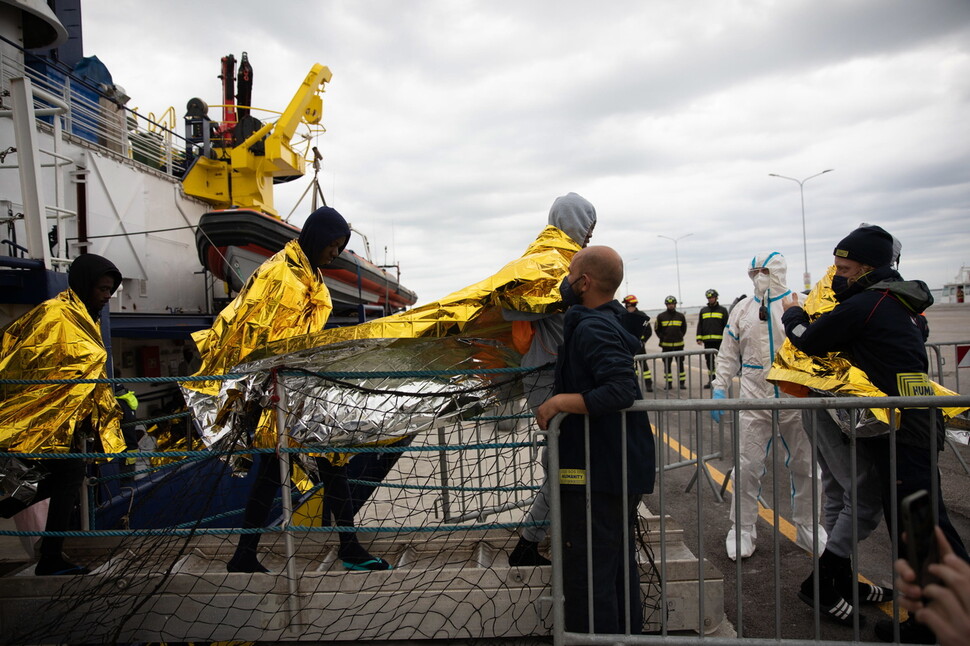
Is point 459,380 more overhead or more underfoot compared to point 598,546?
more overhead

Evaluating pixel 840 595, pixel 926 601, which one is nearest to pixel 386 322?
pixel 926 601

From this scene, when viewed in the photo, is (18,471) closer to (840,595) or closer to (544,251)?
(544,251)

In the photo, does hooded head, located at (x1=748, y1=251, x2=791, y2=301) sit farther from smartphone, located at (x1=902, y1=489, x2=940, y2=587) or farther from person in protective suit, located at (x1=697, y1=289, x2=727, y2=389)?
person in protective suit, located at (x1=697, y1=289, x2=727, y2=389)

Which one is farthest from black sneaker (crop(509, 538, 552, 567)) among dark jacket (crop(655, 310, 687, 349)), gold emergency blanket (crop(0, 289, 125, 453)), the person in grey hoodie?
dark jacket (crop(655, 310, 687, 349))

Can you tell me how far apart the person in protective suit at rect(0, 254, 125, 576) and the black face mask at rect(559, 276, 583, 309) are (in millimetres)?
2434

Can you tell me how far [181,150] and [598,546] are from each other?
412 inches

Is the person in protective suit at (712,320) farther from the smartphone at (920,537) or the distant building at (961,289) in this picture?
the distant building at (961,289)

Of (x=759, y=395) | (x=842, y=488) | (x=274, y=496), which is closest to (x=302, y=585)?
(x=274, y=496)

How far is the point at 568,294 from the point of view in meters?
2.36

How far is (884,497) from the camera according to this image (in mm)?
2641

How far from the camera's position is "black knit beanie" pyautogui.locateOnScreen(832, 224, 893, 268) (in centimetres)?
278

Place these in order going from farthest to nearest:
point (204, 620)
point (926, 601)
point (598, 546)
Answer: point (204, 620) → point (598, 546) → point (926, 601)

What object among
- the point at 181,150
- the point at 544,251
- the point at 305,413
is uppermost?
the point at 181,150

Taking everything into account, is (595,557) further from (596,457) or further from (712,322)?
(712,322)
